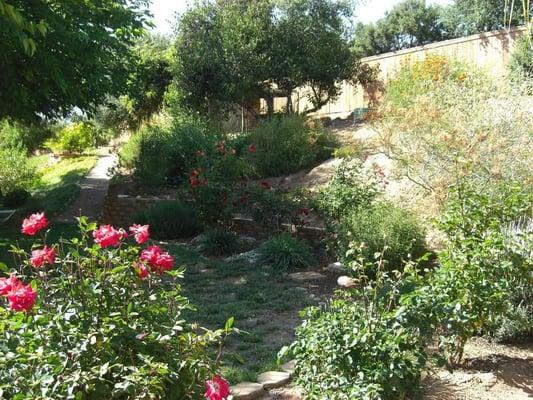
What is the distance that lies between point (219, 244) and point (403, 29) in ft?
94.1

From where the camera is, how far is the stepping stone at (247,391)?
12.0 feet

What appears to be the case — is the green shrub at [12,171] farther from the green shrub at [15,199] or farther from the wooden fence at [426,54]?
the wooden fence at [426,54]

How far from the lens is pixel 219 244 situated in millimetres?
8922

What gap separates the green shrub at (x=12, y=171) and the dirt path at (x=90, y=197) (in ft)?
5.00

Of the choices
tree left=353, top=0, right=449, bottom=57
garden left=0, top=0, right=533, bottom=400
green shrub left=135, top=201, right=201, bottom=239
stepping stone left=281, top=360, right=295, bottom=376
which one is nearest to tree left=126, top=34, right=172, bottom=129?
garden left=0, top=0, right=533, bottom=400

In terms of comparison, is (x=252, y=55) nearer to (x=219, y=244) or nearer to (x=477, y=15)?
(x=219, y=244)

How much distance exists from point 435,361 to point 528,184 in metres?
4.77

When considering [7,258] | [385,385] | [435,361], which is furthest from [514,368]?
[7,258]

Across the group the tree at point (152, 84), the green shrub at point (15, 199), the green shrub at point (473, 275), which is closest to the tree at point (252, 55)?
the tree at point (152, 84)

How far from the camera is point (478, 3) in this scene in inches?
960

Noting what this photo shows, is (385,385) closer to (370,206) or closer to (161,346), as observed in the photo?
(161,346)

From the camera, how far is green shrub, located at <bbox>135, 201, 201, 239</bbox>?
1024cm

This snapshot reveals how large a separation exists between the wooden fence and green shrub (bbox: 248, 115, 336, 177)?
4.45 m

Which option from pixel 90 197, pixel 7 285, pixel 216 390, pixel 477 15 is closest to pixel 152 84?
pixel 90 197
